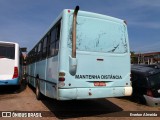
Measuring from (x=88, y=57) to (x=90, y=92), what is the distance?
110cm

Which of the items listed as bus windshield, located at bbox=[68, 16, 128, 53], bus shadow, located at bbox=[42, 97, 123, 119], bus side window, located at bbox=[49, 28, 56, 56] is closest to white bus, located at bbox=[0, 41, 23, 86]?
bus shadow, located at bbox=[42, 97, 123, 119]

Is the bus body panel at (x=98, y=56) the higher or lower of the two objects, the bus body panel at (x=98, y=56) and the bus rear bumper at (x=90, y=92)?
the higher

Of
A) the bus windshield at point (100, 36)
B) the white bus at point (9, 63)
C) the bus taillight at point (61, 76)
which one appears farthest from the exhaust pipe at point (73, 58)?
the white bus at point (9, 63)

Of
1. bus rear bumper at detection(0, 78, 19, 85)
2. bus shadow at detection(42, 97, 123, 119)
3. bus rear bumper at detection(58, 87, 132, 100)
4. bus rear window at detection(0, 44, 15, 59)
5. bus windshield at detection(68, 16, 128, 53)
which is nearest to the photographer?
bus rear bumper at detection(58, 87, 132, 100)

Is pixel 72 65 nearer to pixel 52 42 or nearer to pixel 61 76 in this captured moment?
pixel 61 76

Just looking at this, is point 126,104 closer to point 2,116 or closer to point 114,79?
point 114,79

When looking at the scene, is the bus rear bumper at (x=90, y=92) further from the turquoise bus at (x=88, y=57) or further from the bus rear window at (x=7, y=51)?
the bus rear window at (x=7, y=51)

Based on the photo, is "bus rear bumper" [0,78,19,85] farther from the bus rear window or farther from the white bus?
the bus rear window

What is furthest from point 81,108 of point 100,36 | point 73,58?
point 100,36

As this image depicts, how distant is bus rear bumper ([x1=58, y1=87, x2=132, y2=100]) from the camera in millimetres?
7688

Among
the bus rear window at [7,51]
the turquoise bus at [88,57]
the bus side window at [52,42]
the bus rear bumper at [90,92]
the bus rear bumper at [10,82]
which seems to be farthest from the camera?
the bus rear window at [7,51]

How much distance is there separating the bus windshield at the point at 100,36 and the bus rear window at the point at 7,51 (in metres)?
6.84

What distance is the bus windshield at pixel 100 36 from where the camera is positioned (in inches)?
325

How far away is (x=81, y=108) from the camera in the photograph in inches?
392
